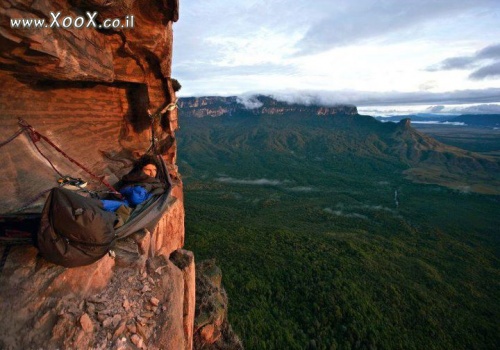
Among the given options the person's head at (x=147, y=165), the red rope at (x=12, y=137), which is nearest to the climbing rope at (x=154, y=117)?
the person's head at (x=147, y=165)

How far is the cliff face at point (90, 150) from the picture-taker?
473 centimetres

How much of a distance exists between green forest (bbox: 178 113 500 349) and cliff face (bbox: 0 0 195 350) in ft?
67.8

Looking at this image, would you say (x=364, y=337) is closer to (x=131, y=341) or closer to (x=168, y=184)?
(x=168, y=184)

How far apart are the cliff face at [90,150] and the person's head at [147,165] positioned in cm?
49

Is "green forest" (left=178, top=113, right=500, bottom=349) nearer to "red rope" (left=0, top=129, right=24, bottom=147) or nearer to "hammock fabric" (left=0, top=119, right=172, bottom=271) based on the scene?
"red rope" (left=0, top=129, right=24, bottom=147)

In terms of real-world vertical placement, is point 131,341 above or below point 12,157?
below

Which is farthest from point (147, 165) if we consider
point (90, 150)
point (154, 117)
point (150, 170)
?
point (154, 117)

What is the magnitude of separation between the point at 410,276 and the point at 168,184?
52.2 metres

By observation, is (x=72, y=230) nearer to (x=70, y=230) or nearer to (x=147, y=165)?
(x=70, y=230)

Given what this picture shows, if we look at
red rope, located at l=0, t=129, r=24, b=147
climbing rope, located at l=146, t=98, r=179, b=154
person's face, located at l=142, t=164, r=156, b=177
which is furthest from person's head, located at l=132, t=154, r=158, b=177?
red rope, located at l=0, t=129, r=24, b=147

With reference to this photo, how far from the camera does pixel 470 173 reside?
14438 cm

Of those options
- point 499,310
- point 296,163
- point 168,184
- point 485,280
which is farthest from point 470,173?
point 168,184

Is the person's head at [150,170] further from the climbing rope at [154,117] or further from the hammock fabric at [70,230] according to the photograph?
the hammock fabric at [70,230]

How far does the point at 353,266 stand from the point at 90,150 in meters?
44.3
